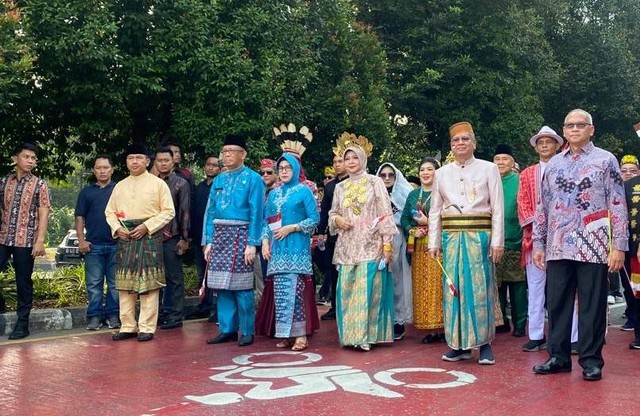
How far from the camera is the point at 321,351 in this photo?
7113mm

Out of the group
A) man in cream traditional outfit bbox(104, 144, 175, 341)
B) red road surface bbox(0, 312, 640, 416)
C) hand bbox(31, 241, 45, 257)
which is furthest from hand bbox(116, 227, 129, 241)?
red road surface bbox(0, 312, 640, 416)

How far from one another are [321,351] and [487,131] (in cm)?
1235

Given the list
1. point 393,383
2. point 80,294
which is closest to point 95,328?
point 80,294

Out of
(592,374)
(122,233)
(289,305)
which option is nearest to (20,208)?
(122,233)

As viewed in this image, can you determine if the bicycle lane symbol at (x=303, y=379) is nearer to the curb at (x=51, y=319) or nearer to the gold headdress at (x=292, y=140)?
the gold headdress at (x=292, y=140)

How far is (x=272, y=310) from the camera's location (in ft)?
25.5

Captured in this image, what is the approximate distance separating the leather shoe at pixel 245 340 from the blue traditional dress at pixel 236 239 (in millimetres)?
43

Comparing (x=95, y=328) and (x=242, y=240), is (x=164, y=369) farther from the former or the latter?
(x=95, y=328)

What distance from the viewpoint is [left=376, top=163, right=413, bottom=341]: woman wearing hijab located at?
8117mm

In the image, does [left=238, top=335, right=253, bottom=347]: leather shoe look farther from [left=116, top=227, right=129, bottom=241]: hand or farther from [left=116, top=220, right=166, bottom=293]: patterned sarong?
[left=116, top=227, right=129, bottom=241]: hand

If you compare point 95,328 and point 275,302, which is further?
point 95,328

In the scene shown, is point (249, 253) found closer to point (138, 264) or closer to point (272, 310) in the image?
point (272, 310)

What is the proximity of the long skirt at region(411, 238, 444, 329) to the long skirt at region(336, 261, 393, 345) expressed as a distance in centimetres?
47

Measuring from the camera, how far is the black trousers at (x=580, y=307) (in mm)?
5750
